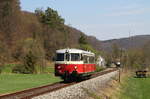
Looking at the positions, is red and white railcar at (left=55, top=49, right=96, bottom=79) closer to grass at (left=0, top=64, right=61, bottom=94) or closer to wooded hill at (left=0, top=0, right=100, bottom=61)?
grass at (left=0, top=64, right=61, bottom=94)

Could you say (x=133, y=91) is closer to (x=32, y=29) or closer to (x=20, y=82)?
(x=20, y=82)

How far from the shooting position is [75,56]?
33375 mm

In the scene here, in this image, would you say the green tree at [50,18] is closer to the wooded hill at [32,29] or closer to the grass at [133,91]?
the wooded hill at [32,29]

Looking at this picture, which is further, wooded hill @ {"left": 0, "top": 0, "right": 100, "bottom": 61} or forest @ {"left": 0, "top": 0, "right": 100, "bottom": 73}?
wooded hill @ {"left": 0, "top": 0, "right": 100, "bottom": 61}

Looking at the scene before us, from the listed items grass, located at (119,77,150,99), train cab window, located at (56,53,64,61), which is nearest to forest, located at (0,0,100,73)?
grass, located at (119,77,150,99)

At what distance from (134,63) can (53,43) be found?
3105 cm

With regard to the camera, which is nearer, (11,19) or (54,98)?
(54,98)

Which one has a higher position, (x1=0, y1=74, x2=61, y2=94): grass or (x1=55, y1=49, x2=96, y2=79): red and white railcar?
(x1=55, y1=49, x2=96, y2=79): red and white railcar

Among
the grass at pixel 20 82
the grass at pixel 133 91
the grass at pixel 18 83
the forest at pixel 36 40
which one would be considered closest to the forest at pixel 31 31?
the forest at pixel 36 40

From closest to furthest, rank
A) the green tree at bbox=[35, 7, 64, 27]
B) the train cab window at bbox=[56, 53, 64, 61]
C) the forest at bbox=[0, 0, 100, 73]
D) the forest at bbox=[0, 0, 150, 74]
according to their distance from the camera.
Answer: the train cab window at bbox=[56, 53, 64, 61]
the forest at bbox=[0, 0, 150, 74]
the forest at bbox=[0, 0, 100, 73]
the green tree at bbox=[35, 7, 64, 27]

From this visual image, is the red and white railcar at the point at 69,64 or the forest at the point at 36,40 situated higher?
the forest at the point at 36,40

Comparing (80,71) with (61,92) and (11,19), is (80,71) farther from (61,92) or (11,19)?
(11,19)

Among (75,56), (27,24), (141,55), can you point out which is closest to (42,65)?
(75,56)

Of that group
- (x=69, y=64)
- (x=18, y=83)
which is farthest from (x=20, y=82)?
(x=69, y=64)
